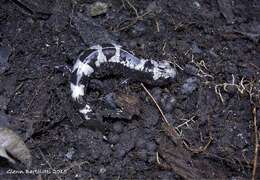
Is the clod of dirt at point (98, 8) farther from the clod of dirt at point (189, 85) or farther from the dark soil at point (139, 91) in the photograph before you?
the clod of dirt at point (189, 85)

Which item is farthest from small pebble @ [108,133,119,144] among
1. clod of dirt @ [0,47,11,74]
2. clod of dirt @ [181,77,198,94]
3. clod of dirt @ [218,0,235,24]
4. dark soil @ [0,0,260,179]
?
clod of dirt @ [218,0,235,24]

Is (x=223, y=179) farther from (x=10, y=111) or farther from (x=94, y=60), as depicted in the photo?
(x=10, y=111)

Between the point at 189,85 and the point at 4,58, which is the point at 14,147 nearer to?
the point at 4,58

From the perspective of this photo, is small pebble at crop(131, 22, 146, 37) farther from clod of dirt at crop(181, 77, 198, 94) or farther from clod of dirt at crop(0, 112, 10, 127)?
clod of dirt at crop(0, 112, 10, 127)

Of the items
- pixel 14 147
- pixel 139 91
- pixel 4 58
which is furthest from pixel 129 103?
pixel 4 58

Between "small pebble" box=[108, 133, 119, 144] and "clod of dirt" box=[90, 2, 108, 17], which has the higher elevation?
"clod of dirt" box=[90, 2, 108, 17]

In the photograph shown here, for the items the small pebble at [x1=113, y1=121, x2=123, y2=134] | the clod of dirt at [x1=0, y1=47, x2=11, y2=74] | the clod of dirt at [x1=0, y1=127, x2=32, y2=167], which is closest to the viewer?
the clod of dirt at [x1=0, y1=127, x2=32, y2=167]

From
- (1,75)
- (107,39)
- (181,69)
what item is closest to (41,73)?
(1,75)
